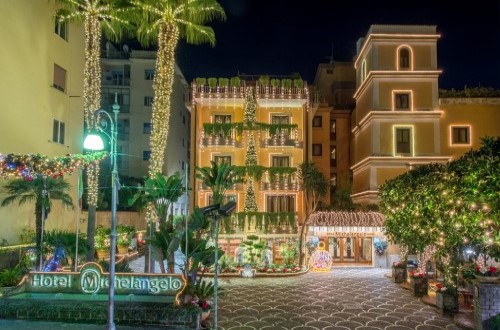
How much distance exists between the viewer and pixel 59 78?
27.7 meters

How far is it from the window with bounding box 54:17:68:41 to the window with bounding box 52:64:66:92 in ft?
6.75

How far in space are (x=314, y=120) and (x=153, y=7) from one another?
2268cm

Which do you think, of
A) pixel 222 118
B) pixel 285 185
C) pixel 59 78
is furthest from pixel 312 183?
pixel 59 78

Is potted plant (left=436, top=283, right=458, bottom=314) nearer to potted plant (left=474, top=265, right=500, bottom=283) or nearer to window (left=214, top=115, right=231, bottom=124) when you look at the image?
potted plant (left=474, top=265, right=500, bottom=283)

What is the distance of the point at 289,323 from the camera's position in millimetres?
14625

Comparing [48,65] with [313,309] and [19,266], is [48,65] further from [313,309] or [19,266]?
[313,309]

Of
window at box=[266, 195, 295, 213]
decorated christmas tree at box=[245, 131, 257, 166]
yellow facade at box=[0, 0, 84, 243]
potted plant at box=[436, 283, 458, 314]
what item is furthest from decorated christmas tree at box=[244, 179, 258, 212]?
potted plant at box=[436, 283, 458, 314]

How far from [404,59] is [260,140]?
12.1 meters

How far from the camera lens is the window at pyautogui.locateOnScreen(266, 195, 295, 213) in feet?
113

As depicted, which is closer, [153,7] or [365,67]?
[153,7]

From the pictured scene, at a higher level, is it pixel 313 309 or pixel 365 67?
pixel 365 67

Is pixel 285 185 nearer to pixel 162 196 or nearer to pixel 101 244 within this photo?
pixel 101 244

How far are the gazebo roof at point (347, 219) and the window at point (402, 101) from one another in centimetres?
867

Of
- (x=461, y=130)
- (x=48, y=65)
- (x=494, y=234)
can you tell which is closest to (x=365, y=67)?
(x=461, y=130)
